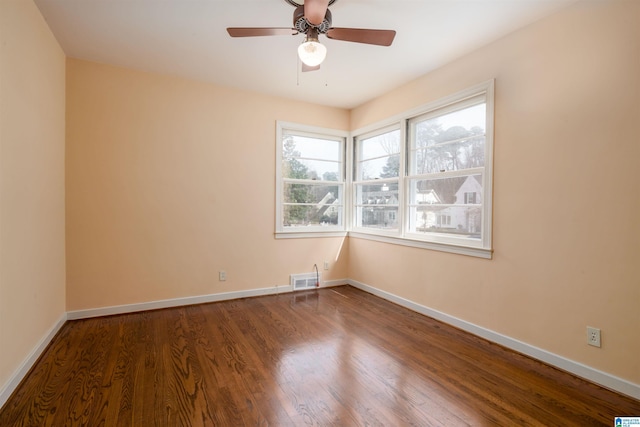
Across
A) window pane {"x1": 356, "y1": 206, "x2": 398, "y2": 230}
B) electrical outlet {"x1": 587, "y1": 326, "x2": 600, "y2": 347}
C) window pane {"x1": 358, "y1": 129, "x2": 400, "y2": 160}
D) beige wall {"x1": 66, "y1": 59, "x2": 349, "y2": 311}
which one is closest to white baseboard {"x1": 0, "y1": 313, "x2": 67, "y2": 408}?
beige wall {"x1": 66, "y1": 59, "x2": 349, "y2": 311}

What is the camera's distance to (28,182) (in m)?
2.19

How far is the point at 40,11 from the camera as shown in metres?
2.32

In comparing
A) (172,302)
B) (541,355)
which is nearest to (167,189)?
(172,302)

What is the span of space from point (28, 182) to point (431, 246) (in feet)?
11.5

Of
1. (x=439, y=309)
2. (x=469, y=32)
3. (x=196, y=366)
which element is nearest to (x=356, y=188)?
(x=439, y=309)

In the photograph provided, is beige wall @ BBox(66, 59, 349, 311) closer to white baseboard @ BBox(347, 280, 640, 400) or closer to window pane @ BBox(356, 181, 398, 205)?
window pane @ BBox(356, 181, 398, 205)

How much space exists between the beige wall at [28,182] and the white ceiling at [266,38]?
325mm

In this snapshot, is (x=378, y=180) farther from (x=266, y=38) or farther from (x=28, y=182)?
(x=28, y=182)

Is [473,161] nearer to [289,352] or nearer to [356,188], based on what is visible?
[356,188]

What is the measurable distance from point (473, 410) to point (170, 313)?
3.00 m

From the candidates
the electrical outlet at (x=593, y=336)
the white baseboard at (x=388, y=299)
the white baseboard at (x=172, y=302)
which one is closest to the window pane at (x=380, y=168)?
the white baseboard at (x=388, y=299)

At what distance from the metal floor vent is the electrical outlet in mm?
2977

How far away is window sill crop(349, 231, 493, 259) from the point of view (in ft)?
9.21

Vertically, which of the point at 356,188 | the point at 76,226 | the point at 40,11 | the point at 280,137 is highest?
the point at 40,11
